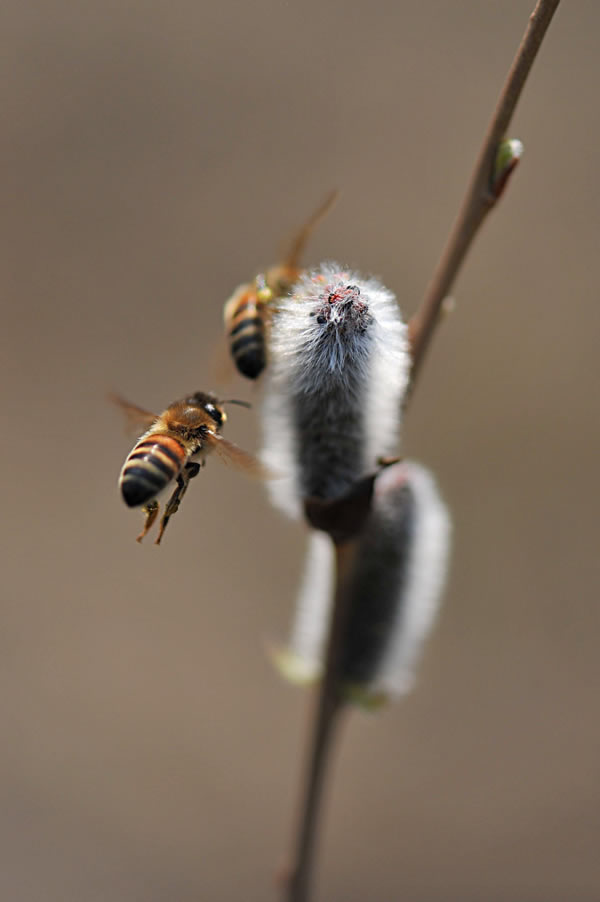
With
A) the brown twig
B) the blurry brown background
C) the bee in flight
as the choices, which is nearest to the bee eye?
the bee in flight

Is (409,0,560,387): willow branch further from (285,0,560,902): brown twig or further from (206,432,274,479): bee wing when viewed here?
(206,432,274,479): bee wing

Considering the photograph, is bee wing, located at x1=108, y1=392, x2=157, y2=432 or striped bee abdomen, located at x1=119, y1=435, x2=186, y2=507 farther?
bee wing, located at x1=108, y1=392, x2=157, y2=432

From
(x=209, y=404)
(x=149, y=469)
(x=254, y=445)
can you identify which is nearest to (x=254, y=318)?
(x=209, y=404)

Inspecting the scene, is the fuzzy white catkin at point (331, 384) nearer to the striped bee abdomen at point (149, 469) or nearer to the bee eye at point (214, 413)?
the bee eye at point (214, 413)

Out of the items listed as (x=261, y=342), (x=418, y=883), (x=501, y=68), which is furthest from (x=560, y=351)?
(x=261, y=342)

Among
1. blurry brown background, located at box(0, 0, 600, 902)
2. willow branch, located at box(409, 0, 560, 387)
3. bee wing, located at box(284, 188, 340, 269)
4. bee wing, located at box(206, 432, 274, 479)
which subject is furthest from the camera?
blurry brown background, located at box(0, 0, 600, 902)

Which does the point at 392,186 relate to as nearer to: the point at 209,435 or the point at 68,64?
the point at 68,64

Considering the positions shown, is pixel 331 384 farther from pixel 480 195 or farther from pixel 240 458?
pixel 480 195

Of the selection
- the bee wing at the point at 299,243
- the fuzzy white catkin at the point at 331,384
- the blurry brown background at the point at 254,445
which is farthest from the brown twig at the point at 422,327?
the blurry brown background at the point at 254,445
